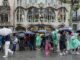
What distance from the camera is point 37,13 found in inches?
2677

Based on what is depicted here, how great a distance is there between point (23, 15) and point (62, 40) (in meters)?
41.3

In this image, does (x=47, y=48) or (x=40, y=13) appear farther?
(x=40, y=13)

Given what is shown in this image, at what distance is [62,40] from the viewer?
26906 mm

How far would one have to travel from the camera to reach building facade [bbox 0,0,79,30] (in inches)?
2657

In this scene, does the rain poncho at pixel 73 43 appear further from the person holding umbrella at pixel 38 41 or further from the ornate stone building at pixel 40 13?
the ornate stone building at pixel 40 13

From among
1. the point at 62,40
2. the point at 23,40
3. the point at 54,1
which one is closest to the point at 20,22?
the point at 54,1

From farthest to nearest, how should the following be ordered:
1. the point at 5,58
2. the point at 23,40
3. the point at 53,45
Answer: the point at 23,40 < the point at 53,45 < the point at 5,58

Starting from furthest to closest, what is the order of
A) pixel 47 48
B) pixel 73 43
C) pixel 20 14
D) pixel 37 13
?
1. pixel 20 14
2. pixel 37 13
3. pixel 73 43
4. pixel 47 48

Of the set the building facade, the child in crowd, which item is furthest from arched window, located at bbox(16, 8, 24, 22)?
the child in crowd

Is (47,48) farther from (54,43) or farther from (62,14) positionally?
(62,14)

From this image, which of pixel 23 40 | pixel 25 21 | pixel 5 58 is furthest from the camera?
pixel 25 21

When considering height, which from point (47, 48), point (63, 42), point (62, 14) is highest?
point (63, 42)

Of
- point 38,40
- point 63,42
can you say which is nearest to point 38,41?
point 38,40

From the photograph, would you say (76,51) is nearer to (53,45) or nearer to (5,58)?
(53,45)
